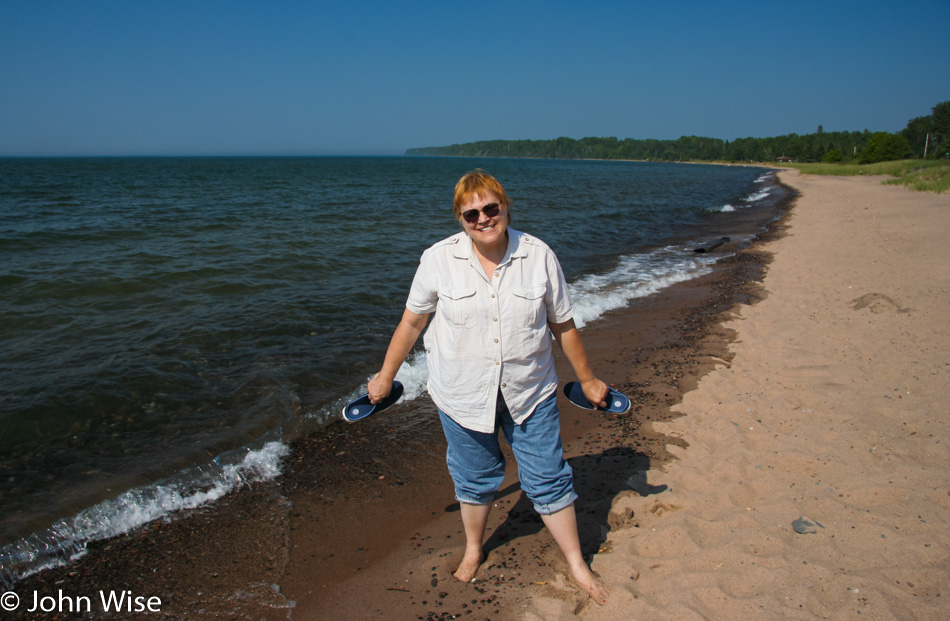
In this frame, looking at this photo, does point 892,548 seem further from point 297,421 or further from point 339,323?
point 339,323

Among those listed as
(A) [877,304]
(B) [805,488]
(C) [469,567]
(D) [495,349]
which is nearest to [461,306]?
(D) [495,349]

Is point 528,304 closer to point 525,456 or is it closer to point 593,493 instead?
point 525,456

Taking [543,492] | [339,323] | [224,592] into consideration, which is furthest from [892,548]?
[339,323]

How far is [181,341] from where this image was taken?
7500 mm

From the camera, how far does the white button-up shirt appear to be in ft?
8.20

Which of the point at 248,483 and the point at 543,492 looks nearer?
the point at 543,492

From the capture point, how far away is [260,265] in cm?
1235

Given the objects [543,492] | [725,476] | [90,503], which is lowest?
[90,503]

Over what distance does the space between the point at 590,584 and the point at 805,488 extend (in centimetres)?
173

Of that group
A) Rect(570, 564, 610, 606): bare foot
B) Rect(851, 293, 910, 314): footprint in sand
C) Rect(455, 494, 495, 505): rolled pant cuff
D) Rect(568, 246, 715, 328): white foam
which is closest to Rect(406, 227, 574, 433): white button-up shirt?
Rect(455, 494, 495, 505): rolled pant cuff

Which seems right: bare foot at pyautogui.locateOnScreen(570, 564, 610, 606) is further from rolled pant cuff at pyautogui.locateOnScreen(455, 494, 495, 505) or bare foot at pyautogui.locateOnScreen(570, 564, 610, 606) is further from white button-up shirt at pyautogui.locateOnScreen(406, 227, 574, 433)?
white button-up shirt at pyautogui.locateOnScreen(406, 227, 574, 433)

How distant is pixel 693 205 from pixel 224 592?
32265 mm

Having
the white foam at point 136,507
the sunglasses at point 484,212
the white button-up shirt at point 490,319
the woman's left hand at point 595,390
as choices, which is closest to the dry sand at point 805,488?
the woman's left hand at point 595,390

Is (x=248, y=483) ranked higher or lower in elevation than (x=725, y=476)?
lower
